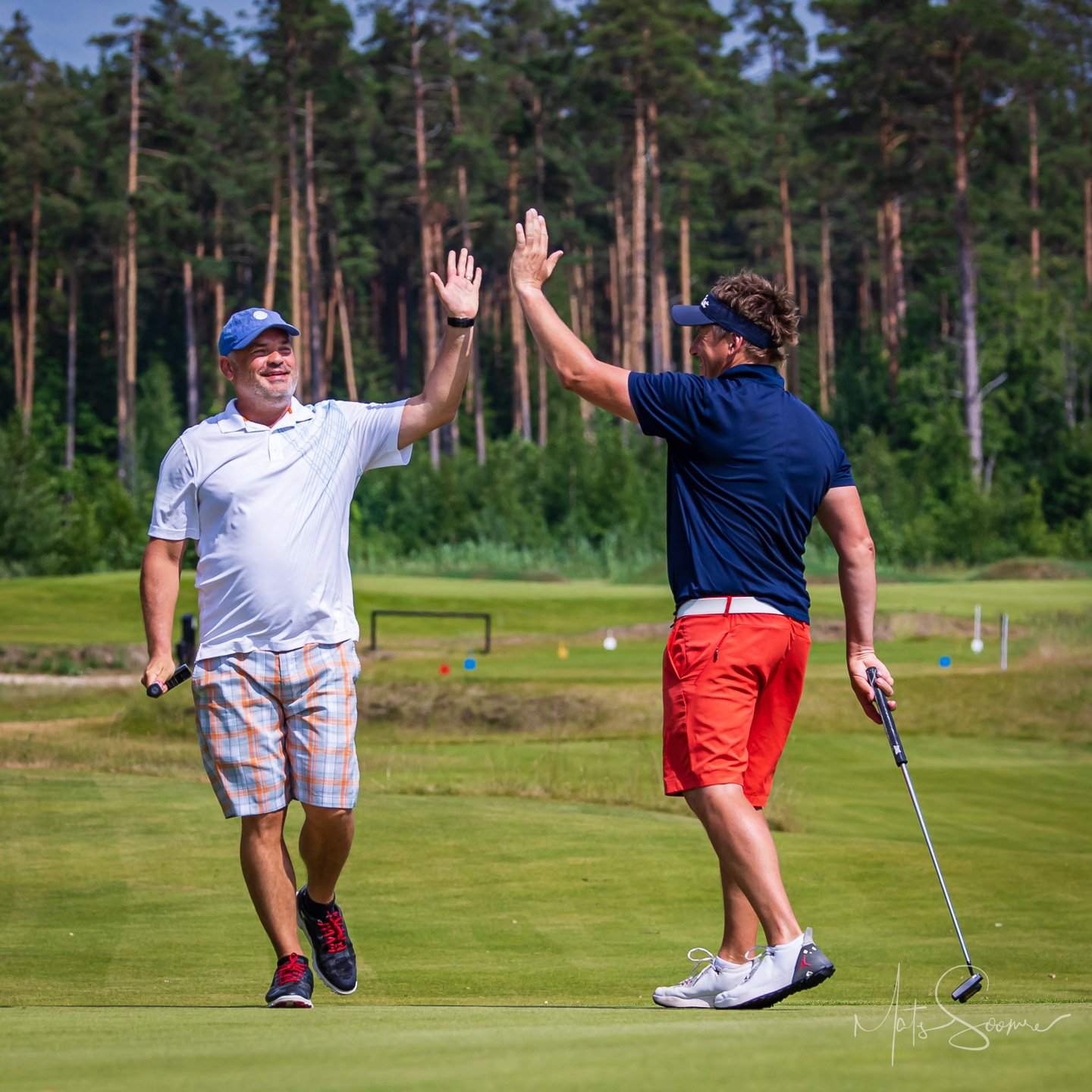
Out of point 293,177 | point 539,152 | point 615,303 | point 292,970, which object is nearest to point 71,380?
point 293,177

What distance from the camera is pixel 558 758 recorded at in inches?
569

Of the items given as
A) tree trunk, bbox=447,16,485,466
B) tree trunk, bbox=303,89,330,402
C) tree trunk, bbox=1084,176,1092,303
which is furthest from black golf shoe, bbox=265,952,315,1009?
tree trunk, bbox=1084,176,1092,303

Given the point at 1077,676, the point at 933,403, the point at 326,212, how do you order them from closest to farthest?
the point at 1077,676, the point at 933,403, the point at 326,212

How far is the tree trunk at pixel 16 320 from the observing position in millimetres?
67938

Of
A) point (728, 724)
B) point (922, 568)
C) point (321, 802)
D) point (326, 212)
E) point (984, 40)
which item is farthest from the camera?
point (326, 212)

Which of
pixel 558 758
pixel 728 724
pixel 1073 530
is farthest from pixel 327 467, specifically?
pixel 1073 530

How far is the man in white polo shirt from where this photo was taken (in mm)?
5395

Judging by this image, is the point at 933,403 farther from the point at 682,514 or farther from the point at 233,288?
the point at 682,514

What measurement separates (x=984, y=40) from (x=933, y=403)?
11572 millimetres

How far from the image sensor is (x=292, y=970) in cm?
526

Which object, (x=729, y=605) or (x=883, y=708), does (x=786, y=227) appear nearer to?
(x=883, y=708)

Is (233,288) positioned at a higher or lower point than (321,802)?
higher

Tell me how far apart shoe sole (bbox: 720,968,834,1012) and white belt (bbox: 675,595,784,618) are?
0.98 metres

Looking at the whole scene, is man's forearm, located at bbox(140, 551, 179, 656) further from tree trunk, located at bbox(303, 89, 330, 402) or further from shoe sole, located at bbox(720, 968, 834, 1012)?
tree trunk, located at bbox(303, 89, 330, 402)
